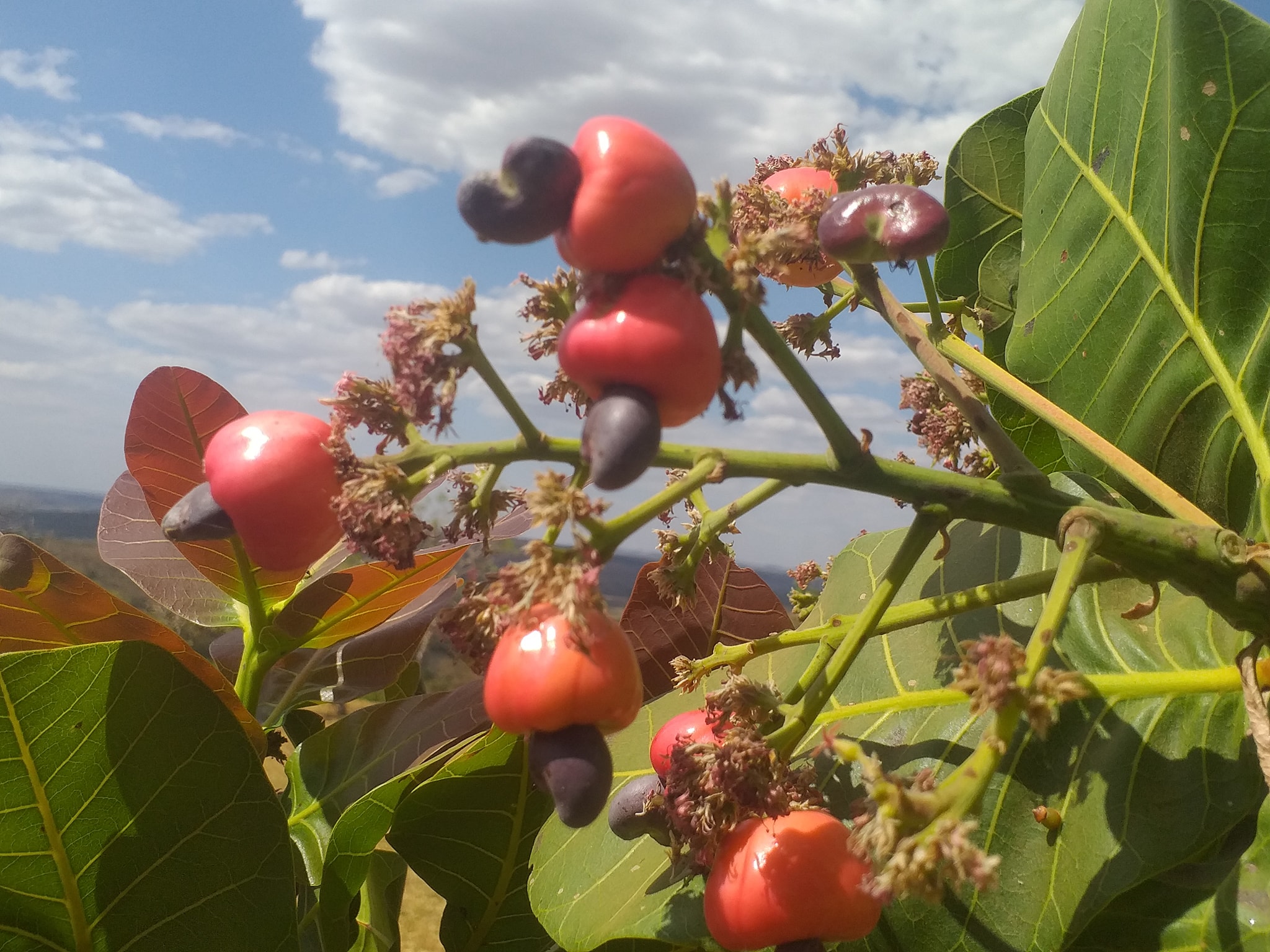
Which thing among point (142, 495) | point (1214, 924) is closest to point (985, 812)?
point (1214, 924)

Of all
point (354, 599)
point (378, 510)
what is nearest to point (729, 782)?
point (378, 510)

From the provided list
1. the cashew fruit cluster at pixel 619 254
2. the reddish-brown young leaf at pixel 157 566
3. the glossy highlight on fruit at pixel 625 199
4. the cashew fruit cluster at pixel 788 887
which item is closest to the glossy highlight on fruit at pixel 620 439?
the cashew fruit cluster at pixel 619 254

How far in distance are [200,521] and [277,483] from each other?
0.24ft

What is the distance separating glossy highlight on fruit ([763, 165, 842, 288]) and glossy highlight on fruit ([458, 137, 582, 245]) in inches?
13.7

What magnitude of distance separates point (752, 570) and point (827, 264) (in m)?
0.58

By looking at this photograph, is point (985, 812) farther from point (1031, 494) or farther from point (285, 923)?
point (285, 923)

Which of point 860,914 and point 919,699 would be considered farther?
point 919,699

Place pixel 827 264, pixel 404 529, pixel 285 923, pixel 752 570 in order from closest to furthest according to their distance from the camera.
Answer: pixel 404 529 → pixel 827 264 → pixel 285 923 → pixel 752 570

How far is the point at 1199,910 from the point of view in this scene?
2.88 feet

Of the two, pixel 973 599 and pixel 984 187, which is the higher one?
pixel 984 187

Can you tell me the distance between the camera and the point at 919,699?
0.99m

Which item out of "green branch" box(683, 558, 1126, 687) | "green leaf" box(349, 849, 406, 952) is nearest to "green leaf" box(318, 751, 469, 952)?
"green leaf" box(349, 849, 406, 952)

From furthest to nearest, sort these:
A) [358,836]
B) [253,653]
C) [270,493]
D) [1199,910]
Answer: [253,653] → [358,836] → [1199,910] → [270,493]

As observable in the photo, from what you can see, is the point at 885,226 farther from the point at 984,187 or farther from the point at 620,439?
the point at 984,187
